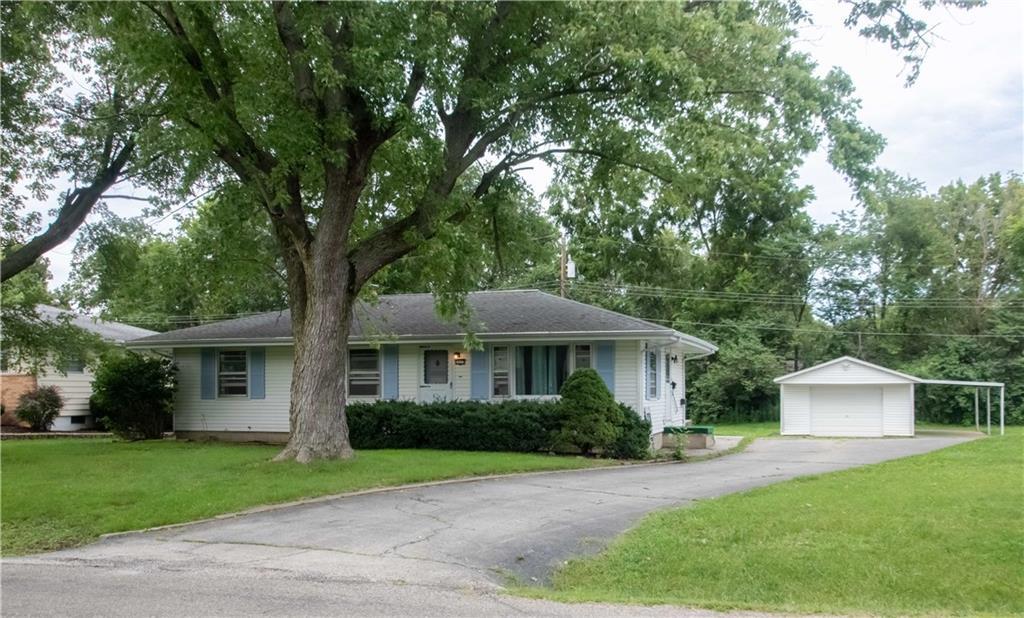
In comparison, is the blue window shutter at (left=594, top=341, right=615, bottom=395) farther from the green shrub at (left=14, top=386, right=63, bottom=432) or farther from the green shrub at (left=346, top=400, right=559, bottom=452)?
the green shrub at (left=14, top=386, right=63, bottom=432)

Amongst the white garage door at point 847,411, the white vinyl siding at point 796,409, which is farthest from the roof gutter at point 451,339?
the white garage door at point 847,411

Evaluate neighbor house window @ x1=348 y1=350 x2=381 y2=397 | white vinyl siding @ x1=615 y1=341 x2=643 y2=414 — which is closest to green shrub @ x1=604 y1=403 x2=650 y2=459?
white vinyl siding @ x1=615 y1=341 x2=643 y2=414

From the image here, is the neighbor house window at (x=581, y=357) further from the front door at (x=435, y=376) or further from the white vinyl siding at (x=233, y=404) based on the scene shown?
the white vinyl siding at (x=233, y=404)

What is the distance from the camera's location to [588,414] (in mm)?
16953

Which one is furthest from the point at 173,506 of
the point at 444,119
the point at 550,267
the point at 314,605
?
the point at 550,267

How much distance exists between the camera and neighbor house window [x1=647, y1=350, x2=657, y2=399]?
66.1ft

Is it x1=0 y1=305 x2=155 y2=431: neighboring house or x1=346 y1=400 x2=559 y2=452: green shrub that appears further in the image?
x1=0 y1=305 x2=155 y2=431: neighboring house

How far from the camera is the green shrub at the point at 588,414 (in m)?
16.9

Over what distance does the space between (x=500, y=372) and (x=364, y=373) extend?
3.63 m

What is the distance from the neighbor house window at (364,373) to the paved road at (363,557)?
798 centimetres

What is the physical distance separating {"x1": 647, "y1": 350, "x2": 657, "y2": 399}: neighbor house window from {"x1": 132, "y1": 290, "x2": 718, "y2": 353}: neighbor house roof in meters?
0.90

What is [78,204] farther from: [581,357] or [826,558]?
[826,558]

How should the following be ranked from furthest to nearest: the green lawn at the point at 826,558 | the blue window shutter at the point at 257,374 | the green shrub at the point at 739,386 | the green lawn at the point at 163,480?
the green shrub at the point at 739,386, the blue window shutter at the point at 257,374, the green lawn at the point at 163,480, the green lawn at the point at 826,558

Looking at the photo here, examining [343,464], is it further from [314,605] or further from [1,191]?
[1,191]
